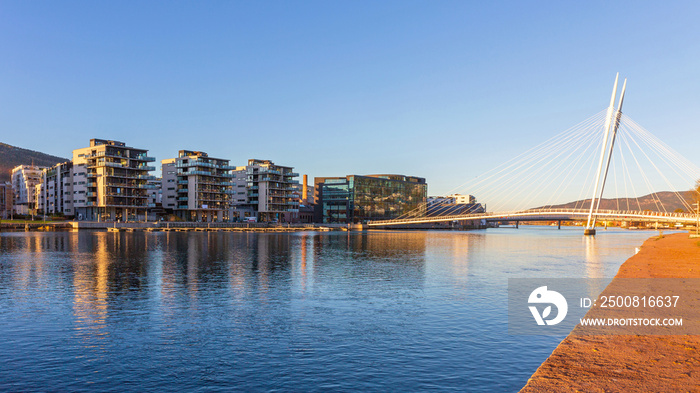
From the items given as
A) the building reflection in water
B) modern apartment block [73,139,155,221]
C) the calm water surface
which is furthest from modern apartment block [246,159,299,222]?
the calm water surface

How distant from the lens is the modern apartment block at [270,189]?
183875 mm

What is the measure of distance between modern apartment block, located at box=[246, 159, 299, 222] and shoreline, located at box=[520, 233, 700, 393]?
6697 inches

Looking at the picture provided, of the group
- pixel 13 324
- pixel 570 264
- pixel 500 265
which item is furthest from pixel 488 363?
pixel 570 264

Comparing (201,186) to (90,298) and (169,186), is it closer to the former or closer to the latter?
(169,186)

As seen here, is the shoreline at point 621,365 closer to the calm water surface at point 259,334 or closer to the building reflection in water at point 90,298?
the calm water surface at point 259,334

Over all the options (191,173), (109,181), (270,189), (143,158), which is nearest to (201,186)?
(191,173)

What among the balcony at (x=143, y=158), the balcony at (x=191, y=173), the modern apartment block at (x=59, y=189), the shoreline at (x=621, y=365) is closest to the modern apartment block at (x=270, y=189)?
the balcony at (x=191, y=173)

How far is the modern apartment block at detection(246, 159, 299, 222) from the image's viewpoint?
184m

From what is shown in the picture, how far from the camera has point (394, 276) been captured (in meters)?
40.0

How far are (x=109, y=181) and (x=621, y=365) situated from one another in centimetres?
14877

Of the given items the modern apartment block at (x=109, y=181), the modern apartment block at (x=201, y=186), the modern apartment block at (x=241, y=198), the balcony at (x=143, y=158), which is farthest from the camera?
the modern apartment block at (x=241, y=198)

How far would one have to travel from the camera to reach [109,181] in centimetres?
14062

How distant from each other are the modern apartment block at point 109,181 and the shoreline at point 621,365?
5747 inches

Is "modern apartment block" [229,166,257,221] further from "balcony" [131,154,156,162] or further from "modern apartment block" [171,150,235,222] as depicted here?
"balcony" [131,154,156,162]
